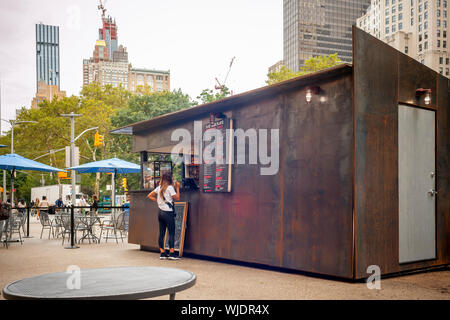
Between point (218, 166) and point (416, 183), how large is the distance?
11.3 ft

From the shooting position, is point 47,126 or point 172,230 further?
point 47,126

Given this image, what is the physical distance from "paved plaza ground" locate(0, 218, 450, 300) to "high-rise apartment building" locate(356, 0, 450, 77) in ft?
326

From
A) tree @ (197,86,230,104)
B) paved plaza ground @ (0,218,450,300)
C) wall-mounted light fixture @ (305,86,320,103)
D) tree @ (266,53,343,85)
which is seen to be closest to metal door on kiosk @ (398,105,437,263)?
paved plaza ground @ (0,218,450,300)

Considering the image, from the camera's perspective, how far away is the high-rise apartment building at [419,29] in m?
102

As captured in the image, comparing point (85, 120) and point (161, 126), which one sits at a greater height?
point (85, 120)

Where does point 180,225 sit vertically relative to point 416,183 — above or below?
below

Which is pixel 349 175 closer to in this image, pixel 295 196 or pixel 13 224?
pixel 295 196

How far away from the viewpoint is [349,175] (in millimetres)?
6309

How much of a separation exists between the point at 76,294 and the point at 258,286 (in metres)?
3.64

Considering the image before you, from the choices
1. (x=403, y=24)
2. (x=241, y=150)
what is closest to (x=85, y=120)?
(x=241, y=150)

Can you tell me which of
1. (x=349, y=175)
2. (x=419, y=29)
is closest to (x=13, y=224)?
(x=349, y=175)

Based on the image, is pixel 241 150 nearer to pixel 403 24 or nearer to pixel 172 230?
pixel 172 230

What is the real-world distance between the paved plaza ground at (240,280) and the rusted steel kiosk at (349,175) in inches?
9.8

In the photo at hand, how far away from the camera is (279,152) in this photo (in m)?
7.50
